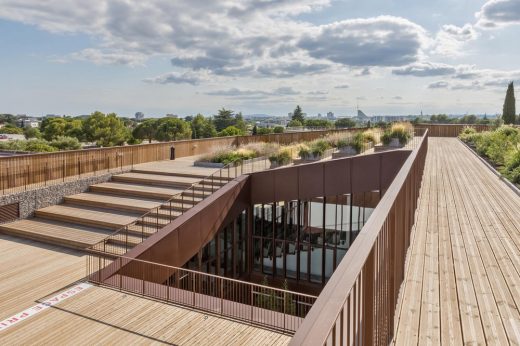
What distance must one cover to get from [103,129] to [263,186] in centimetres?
4792

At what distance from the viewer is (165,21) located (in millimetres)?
19766

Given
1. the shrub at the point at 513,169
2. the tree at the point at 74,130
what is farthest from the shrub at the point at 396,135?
the tree at the point at 74,130

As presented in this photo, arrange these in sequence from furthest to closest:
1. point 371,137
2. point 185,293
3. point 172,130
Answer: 1. point 172,130
2. point 371,137
3. point 185,293

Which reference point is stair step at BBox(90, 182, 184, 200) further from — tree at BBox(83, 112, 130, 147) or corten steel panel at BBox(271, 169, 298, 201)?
tree at BBox(83, 112, 130, 147)

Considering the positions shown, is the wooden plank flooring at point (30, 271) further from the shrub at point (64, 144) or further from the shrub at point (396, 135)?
the shrub at point (396, 135)

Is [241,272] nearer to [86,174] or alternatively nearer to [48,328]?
[86,174]

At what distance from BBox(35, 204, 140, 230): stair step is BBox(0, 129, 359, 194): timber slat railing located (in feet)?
4.35

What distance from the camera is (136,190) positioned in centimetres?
1766

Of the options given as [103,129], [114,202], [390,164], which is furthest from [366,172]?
[103,129]

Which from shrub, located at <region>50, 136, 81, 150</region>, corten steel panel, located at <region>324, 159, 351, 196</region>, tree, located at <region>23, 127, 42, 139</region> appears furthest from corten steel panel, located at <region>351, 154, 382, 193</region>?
tree, located at <region>23, 127, 42, 139</region>

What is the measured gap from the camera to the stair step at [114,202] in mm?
15972

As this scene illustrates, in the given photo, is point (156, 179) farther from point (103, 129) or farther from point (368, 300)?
point (103, 129)

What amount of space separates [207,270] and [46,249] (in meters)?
5.99

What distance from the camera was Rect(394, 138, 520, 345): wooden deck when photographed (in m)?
3.53
